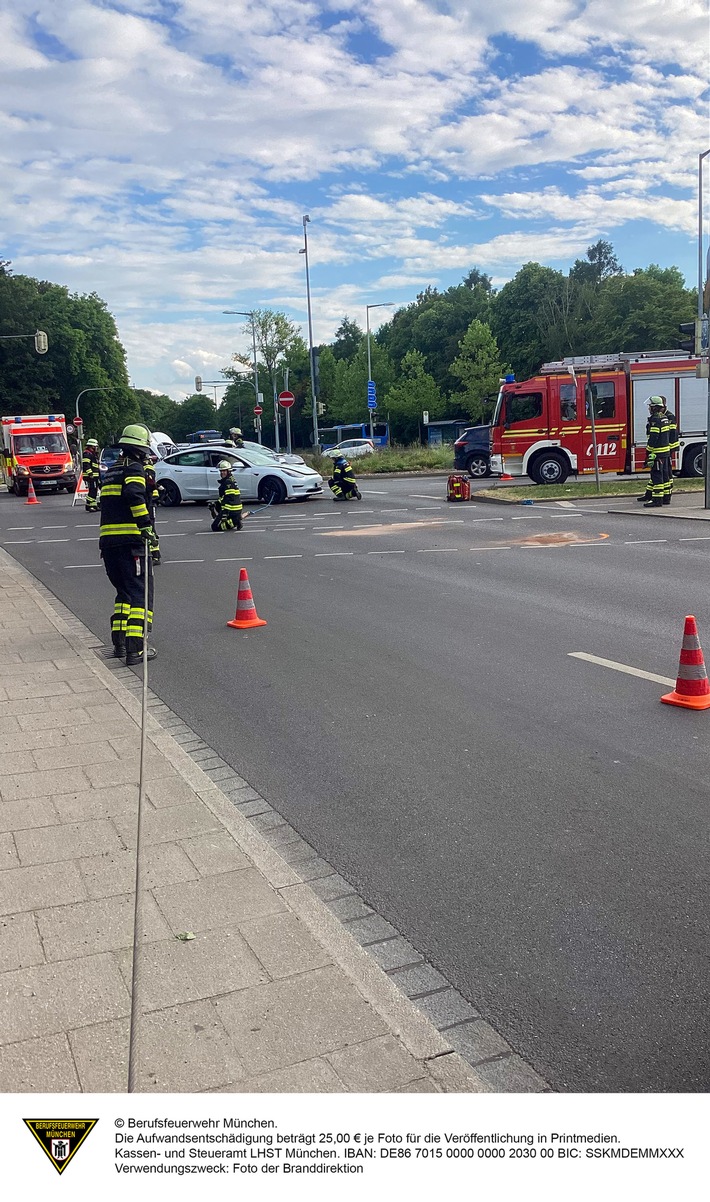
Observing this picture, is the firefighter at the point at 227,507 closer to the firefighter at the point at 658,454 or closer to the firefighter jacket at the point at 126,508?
the firefighter at the point at 658,454

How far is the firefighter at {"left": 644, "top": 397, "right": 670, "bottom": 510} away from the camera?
63.6 ft

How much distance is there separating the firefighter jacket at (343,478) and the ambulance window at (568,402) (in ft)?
19.0

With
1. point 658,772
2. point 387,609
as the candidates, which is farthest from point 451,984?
point 387,609

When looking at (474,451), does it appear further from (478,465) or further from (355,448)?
(355,448)

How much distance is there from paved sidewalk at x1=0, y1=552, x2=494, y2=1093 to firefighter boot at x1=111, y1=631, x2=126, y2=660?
3.20 m

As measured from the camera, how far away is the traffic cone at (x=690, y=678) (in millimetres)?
6406

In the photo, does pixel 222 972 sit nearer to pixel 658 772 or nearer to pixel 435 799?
pixel 435 799

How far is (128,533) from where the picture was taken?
28.3 feet

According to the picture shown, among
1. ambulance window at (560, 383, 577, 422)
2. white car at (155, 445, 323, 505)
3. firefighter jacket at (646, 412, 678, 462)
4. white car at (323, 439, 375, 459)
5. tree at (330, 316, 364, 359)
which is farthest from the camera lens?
tree at (330, 316, 364, 359)

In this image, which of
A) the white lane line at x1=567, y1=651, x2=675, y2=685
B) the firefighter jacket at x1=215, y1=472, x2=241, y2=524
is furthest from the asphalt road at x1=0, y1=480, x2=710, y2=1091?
the firefighter jacket at x1=215, y1=472, x2=241, y2=524

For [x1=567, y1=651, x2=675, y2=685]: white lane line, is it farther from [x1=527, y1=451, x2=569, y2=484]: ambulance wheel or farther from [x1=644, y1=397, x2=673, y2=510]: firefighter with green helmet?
[x1=527, y1=451, x2=569, y2=484]: ambulance wheel

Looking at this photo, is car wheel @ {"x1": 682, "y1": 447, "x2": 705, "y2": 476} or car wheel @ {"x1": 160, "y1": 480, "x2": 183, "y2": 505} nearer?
car wheel @ {"x1": 682, "y1": 447, "x2": 705, "y2": 476}

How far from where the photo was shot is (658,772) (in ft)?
17.1
